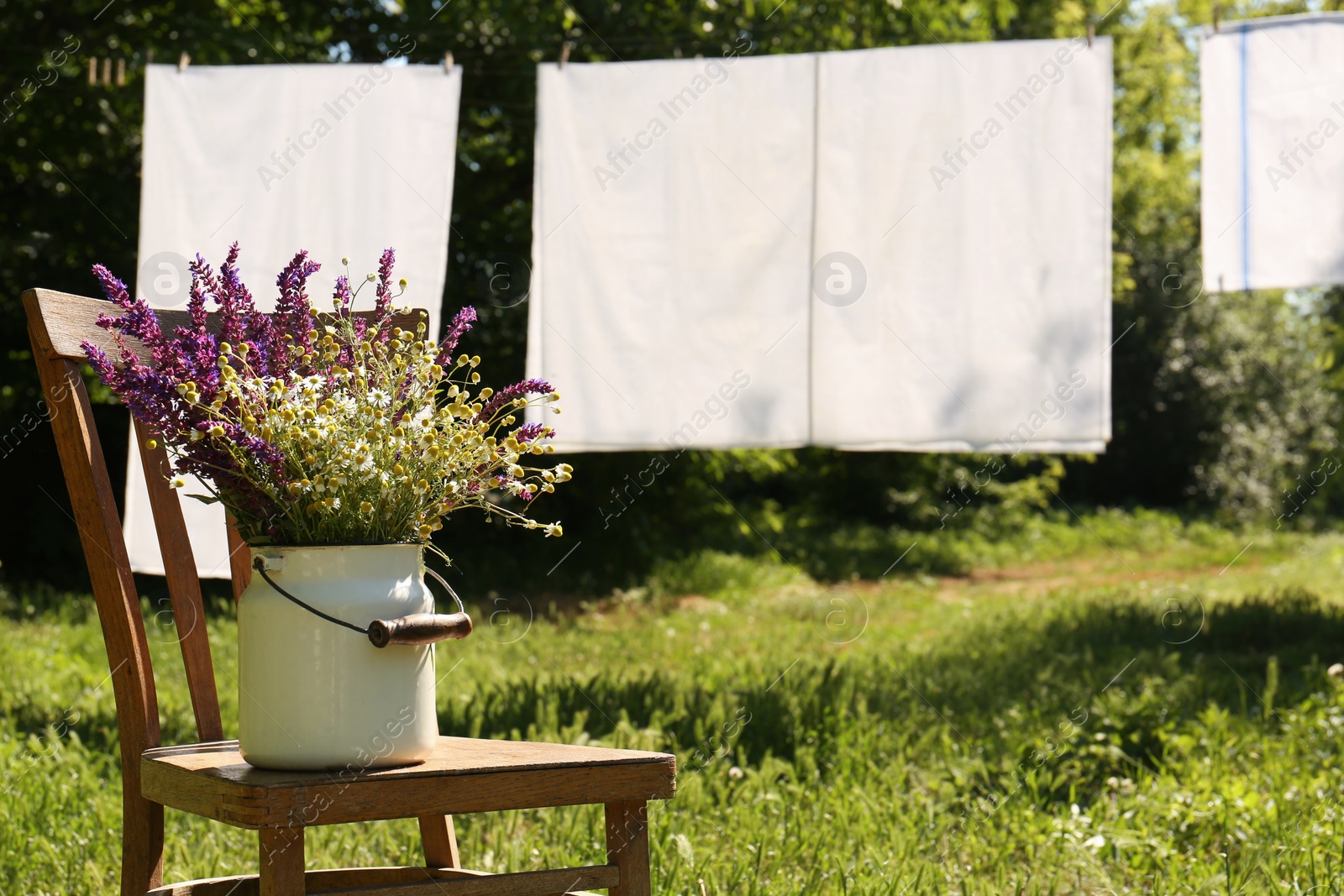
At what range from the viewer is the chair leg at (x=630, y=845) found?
1.42 metres

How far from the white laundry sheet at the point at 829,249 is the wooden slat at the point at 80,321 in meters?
1.88

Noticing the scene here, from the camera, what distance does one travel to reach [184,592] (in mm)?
1682

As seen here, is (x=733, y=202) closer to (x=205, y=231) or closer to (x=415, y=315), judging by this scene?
(x=205, y=231)

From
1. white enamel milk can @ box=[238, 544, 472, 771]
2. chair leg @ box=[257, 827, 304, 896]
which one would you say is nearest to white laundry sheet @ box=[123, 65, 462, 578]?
white enamel milk can @ box=[238, 544, 472, 771]

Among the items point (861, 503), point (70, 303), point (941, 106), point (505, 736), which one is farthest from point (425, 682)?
point (861, 503)

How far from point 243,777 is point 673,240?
8.59 ft

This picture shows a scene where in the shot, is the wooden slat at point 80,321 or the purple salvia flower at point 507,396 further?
the wooden slat at point 80,321

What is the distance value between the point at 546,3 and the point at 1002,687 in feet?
14.4

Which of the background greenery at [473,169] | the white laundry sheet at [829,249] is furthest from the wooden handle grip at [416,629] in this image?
the background greenery at [473,169]

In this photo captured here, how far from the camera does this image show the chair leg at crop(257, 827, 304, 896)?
1233 mm

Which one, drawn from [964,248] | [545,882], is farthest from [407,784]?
[964,248]

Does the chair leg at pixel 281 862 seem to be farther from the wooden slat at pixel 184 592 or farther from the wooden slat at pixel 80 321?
the wooden slat at pixel 80 321

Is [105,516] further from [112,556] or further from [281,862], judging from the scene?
[281,862]

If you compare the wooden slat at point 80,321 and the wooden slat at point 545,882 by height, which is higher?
the wooden slat at point 80,321
